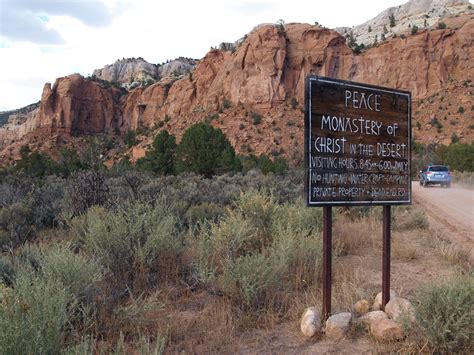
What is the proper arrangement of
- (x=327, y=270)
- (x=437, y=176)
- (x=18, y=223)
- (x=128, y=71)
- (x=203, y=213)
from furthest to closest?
(x=128, y=71)
(x=437, y=176)
(x=18, y=223)
(x=203, y=213)
(x=327, y=270)

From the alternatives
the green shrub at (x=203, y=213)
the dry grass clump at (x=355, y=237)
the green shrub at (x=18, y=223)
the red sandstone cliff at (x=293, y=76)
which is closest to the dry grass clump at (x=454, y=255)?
the dry grass clump at (x=355, y=237)

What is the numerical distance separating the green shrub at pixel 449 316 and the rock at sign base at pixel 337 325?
0.72m

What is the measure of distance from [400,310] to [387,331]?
0.98 feet

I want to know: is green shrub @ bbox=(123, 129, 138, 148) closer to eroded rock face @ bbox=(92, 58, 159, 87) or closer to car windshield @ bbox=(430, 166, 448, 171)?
eroded rock face @ bbox=(92, 58, 159, 87)

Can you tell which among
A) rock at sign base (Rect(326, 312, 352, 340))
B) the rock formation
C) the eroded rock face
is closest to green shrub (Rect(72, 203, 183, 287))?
rock at sign base (Rect(326, 312, 352, 340))

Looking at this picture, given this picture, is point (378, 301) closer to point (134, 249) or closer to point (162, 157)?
point (134, 249)

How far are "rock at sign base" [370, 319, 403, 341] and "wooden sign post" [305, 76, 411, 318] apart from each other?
59cm

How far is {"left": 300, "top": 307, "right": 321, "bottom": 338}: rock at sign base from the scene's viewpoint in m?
4.49

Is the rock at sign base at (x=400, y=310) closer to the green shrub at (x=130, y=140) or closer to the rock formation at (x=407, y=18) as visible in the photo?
the green shrub at (x=130, y=140)

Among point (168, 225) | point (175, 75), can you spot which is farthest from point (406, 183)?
point (175, 75)

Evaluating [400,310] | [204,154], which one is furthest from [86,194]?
[204,154]

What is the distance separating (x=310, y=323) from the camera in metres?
4.53

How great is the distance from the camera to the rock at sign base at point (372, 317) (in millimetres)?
4523

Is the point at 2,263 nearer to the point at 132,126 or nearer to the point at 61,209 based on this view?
the point at 61,209
